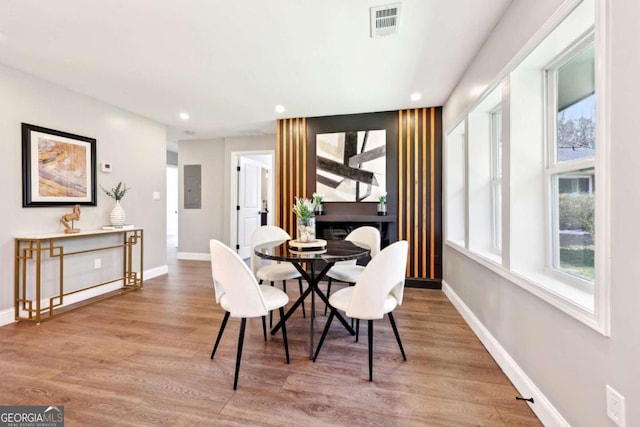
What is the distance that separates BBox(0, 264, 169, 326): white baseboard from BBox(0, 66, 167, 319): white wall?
34 millimetres

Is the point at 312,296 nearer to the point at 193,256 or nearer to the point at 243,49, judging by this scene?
the point at 243,49

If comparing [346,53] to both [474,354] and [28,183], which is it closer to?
[474,354]

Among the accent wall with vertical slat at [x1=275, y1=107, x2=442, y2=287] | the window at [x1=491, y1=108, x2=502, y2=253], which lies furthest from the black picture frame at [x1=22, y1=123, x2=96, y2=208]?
the window at [x1=491, y1=108, x2=502, y2=253]

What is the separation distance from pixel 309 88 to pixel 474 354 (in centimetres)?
301

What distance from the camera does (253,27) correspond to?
2160mm

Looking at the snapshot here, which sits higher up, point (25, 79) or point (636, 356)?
point (25, 79)

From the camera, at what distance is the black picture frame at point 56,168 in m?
2.90

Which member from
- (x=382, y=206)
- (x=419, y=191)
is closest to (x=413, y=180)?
(x=419, y=191)

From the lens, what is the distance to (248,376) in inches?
74.2

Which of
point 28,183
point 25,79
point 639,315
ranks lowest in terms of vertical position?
point 639,315

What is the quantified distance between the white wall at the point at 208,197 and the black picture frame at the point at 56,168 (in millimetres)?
2363

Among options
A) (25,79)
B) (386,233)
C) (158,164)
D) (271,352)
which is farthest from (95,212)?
(386,233)

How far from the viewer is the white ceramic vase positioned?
3.73 meters

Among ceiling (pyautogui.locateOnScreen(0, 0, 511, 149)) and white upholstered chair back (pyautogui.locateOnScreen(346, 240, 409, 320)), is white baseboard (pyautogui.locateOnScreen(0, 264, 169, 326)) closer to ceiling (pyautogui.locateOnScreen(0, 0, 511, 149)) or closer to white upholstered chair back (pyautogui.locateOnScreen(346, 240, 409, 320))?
ceiling (pyautogui.locateOnScreen(0, 0, 511, 149))
